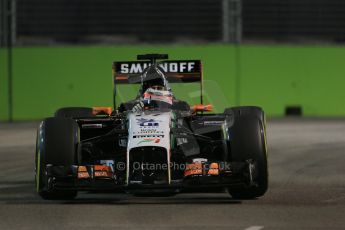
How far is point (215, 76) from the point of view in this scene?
26.5 metres

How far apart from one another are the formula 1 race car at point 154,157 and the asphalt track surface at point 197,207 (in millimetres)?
195

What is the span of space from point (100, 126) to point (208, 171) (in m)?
1.88

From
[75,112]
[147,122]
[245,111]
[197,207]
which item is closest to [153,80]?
[245,111]

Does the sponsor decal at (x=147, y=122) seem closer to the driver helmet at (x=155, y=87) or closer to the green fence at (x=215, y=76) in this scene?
the driver helmet at (x=155, y=87)

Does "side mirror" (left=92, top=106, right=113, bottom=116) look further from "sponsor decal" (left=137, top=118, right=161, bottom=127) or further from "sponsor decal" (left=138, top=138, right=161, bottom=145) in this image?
"sponsor decal" (left=138, top=138, right=161, bottom=145)

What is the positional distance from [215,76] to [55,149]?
15959 millimetres

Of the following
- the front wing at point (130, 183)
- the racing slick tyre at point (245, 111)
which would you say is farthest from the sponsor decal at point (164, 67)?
the front wing at point (130, 183)

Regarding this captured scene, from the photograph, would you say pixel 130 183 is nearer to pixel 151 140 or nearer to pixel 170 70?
pixel 151 140

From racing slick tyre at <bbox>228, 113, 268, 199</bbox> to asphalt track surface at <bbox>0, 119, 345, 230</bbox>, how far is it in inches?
5.6

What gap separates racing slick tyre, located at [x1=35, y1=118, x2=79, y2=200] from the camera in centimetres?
1076

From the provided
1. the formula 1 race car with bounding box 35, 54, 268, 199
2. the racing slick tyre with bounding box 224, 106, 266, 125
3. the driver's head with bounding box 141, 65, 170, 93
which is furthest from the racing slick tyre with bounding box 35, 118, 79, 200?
the racing slick tyre with bounding box 224, 106, 266, 125

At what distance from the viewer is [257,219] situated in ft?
30.7

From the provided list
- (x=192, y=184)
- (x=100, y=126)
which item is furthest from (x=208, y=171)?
(x=100, y=126)

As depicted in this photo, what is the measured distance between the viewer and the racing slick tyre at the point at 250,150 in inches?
422
